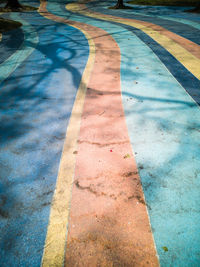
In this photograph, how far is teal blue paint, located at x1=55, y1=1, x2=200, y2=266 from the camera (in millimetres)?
1618

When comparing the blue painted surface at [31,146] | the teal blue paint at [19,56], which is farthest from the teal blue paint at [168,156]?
the teal blue paint at [19,56]

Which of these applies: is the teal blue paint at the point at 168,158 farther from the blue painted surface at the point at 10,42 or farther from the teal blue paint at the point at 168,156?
the blue painted surface at the point at 10,42

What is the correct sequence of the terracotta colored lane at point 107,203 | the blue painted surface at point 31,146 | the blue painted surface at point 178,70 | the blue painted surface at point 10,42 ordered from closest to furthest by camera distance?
the terracotta colored lane at point 107,203
the blue painted surface at point 31,146
the blue painted surface at point 178,70
the blue painted surface at point 10,42

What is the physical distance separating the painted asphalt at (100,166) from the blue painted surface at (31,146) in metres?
0.01

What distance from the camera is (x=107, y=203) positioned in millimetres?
1886

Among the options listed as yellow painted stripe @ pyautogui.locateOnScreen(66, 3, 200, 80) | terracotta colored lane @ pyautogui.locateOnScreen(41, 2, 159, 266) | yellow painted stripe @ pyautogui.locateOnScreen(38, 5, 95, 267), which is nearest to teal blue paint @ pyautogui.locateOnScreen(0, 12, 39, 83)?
yellow painted stripe @ pyautogui.locateOnScreen(38, 5, 95, 267)

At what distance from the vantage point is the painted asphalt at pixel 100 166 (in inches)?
62.2

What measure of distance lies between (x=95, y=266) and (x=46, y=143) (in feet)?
5.77

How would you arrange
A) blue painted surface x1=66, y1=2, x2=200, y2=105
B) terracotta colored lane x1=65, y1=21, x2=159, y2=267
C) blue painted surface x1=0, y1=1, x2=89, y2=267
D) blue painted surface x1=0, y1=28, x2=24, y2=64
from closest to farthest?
terracotta colored lane x1=65, y1=21, x2=159, y2=267 → blue painted surface x1=0, y1=1, x2=89, y2=267 → blue painted surface x1=66, y1=2, x2=200, y2=105 → blue painted surface x1=0, y1=28, x2=24, y2=64

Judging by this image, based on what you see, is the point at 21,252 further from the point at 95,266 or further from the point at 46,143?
the point at 46,143

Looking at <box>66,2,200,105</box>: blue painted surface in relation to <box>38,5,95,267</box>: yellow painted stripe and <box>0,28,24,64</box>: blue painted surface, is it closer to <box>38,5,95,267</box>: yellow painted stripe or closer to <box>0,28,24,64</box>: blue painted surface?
<box>38,5,95,267</box>: yellow painted stripe

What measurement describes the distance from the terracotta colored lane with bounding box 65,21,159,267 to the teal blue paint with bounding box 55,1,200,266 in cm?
14

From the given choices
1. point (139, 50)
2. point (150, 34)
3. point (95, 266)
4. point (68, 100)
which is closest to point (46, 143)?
point (68, 100)

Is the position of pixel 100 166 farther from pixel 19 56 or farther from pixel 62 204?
pixel 19 56
